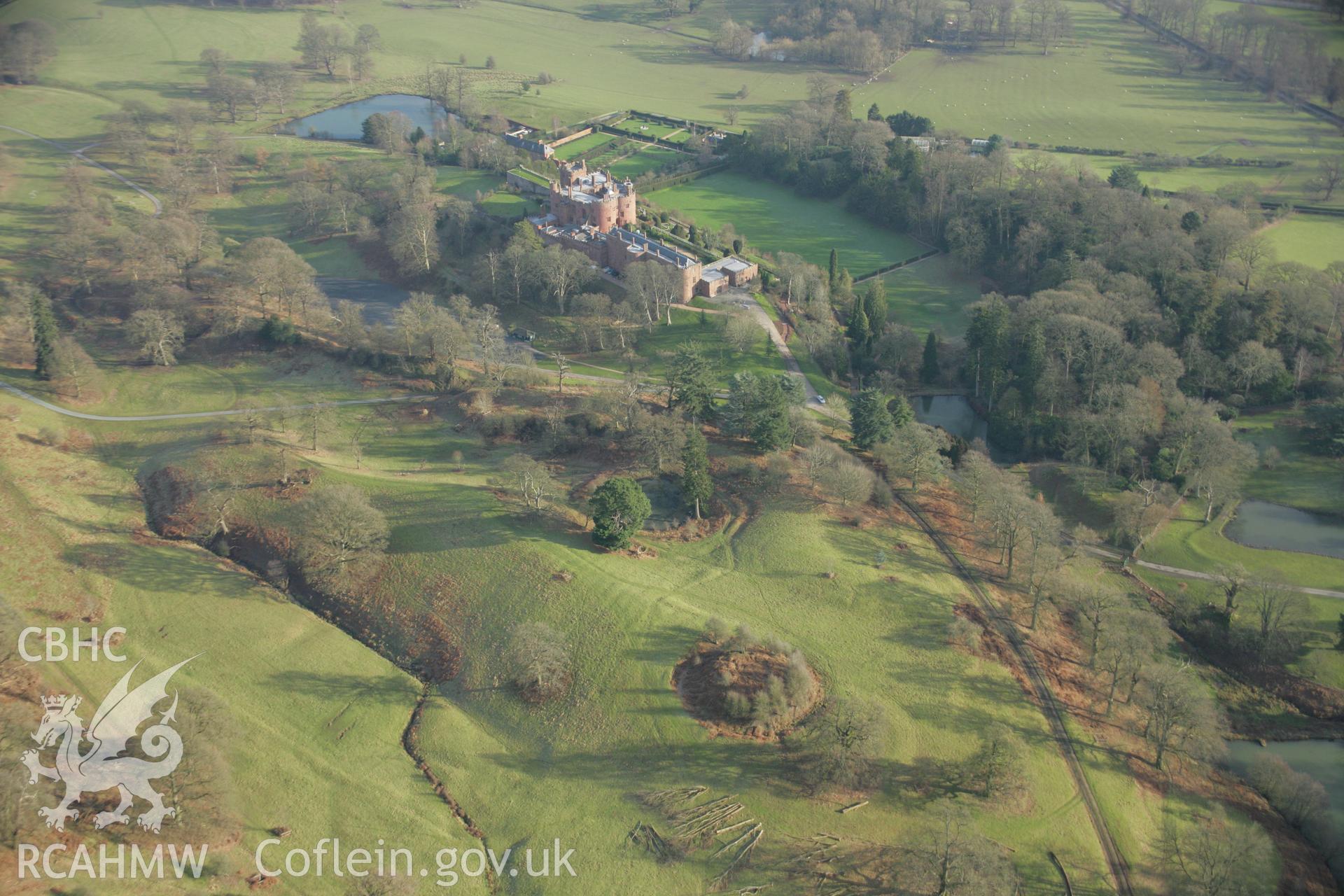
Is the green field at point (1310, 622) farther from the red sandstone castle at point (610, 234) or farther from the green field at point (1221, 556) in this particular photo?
the red sandstone castle at point (610, 234)

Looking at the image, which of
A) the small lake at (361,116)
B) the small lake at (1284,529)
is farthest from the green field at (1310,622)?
the small lake at (361,116)

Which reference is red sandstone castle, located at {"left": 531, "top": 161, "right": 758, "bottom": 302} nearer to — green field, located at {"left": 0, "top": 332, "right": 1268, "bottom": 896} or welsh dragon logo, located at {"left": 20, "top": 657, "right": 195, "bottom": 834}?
green field, located at {"left": 0, "top": 332, "right": 1268, "bottom": 896}


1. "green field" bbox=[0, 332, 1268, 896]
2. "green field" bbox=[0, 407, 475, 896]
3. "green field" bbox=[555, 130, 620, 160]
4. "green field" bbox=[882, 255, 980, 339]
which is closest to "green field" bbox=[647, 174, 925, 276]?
"green field" bbox=[882, 255, 980, 339]

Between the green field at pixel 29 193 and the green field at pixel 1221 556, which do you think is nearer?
the green field at pixel 1221 556

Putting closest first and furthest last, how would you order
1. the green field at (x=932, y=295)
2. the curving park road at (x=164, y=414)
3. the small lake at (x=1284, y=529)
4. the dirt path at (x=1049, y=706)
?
the dirt path at (x=1049, y=706)
the small lake at (x=1284, y=529)
the curving park road at (x=164, y=414)
the green field at (x=932, y=295)

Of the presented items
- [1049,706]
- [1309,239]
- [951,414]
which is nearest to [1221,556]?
[1049,706]

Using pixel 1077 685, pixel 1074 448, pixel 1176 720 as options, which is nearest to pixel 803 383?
pixel 1074 448

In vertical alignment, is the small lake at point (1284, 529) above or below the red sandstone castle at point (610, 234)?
below

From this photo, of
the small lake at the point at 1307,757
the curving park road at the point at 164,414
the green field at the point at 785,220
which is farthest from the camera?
the green field at the point at 785,220
